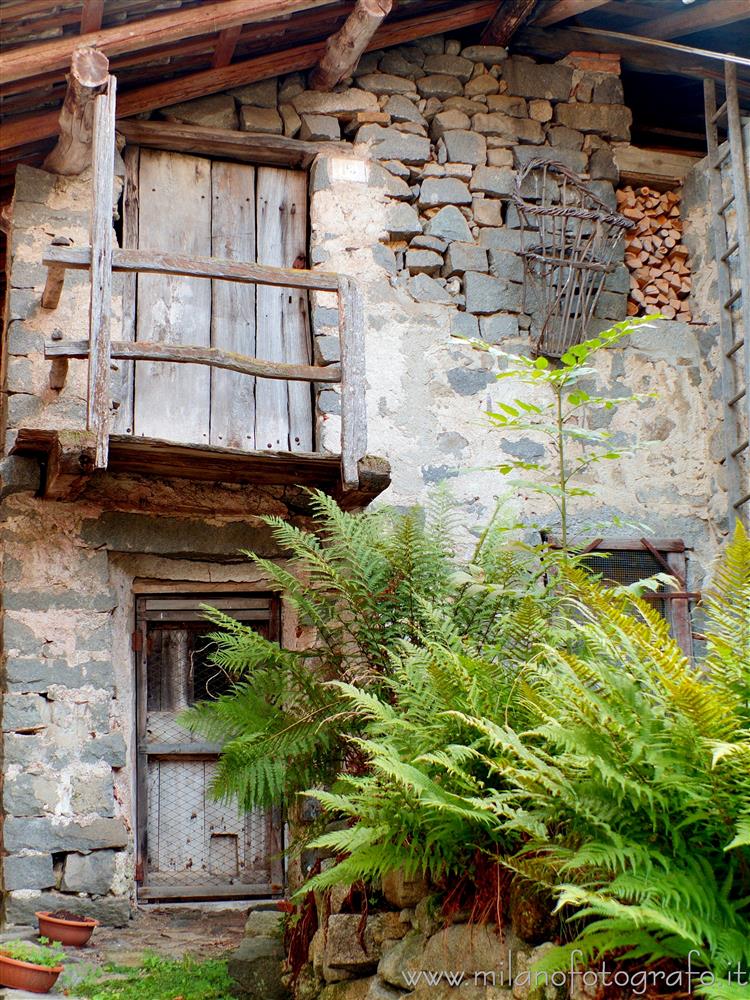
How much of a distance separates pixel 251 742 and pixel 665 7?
454 centimetres

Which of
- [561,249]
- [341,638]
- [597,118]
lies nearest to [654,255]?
[561,249]

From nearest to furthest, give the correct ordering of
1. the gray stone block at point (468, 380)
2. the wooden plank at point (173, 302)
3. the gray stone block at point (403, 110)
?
the wooden plank at point (173, 302) → the gray stone block at point (468, 380) → the gray stone block at point (403, 110)

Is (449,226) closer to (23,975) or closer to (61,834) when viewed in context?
(61,834)

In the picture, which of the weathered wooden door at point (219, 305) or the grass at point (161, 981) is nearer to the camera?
the grass at point (161, 981)

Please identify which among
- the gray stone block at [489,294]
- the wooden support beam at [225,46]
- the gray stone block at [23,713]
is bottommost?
the gray stone block at [23,713]

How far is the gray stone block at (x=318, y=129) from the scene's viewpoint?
598 centimetres

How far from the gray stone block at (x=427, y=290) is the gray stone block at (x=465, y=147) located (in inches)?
26.6

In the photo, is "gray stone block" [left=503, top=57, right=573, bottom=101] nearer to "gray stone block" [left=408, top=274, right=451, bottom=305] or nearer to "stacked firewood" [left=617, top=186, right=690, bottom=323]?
"stacked firewood" [left=617, top=186, right=690, bottom=323]

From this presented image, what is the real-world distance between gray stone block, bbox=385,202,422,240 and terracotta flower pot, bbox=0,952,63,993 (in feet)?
12.2

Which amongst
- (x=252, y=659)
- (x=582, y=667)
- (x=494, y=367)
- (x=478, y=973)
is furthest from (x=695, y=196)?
(x=478, y=973)

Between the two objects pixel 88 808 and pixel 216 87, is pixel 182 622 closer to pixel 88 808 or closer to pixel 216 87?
pixel 88 808

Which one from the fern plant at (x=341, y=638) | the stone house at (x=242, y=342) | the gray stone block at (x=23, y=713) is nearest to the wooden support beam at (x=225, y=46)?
the stone house at (x=242, y=342)

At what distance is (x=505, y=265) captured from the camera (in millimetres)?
6039

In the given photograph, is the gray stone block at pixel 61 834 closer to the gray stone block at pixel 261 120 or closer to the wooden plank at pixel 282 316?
the wooden plank at pixel 282 316
